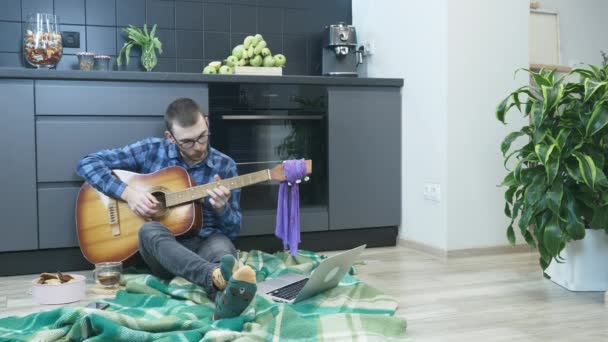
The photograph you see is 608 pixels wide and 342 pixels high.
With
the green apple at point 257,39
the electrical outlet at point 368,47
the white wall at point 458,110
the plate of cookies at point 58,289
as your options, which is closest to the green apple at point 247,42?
the green apple at point 257,39

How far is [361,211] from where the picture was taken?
335cm

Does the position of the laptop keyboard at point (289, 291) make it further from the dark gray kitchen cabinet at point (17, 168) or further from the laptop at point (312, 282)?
the dark gray kitchen cabinet at point (17, 168)

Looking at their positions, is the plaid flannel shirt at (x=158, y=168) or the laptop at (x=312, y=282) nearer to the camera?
the laptop at (x=312, y=282)

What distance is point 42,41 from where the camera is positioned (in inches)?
120

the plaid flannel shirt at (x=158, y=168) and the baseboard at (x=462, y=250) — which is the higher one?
the plaid flannel shirt at (x=158, y=168)

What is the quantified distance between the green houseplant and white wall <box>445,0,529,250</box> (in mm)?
655

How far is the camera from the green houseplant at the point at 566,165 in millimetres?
2266

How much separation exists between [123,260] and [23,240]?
528 millimetres

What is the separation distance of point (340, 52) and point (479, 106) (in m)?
0.90

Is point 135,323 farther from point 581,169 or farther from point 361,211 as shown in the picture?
point 361,211

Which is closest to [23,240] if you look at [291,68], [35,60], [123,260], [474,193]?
[123,260]

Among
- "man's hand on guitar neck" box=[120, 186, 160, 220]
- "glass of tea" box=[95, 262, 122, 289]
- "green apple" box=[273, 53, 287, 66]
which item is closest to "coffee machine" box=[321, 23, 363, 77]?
"green apple" box=[273, 53, 287, 66]

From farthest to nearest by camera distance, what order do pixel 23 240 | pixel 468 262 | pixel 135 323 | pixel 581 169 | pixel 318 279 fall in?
pixel 468 262, pixel 23 240, pixel 581 169, pixel 318 279, pixel 135 323

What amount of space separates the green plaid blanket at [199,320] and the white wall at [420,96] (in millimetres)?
1014
